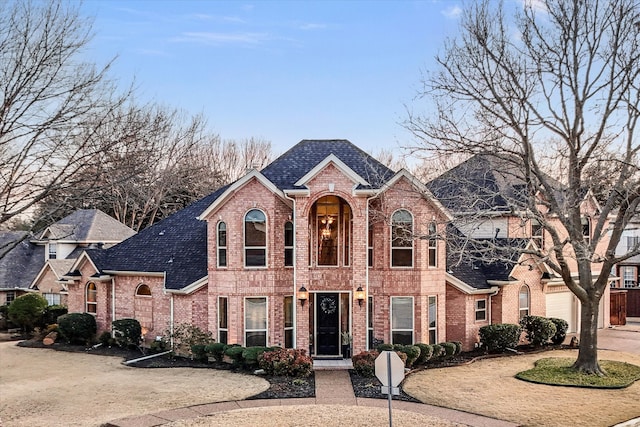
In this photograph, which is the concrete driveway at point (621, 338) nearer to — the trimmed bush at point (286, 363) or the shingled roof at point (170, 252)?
→ the trimmed bush at point (286, 363)

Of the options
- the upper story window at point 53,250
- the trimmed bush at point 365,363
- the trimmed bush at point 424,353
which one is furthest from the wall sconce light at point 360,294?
the upper story window at point 53,250

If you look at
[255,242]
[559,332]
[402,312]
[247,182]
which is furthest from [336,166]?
[559,332]

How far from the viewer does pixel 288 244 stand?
21688mm

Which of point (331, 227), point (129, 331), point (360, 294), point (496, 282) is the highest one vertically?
point (331, 227)

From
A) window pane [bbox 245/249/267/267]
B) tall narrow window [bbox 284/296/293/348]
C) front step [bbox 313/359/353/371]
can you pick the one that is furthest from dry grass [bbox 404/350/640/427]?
window pane [bbox 245/249/267/267]

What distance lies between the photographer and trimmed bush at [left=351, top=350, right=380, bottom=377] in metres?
18.4

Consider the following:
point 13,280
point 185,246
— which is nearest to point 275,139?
point 13,280

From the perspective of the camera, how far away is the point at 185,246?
Answer: 25.1 meters

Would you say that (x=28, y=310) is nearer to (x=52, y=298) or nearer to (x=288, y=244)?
(x=52, y=298)

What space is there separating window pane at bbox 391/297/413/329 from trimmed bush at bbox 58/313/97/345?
14050 mm

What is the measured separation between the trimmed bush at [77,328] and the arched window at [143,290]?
3081 millimetres

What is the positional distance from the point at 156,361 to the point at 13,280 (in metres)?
18.6

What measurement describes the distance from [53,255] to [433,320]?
25205mm

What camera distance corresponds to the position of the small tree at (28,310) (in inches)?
1157
